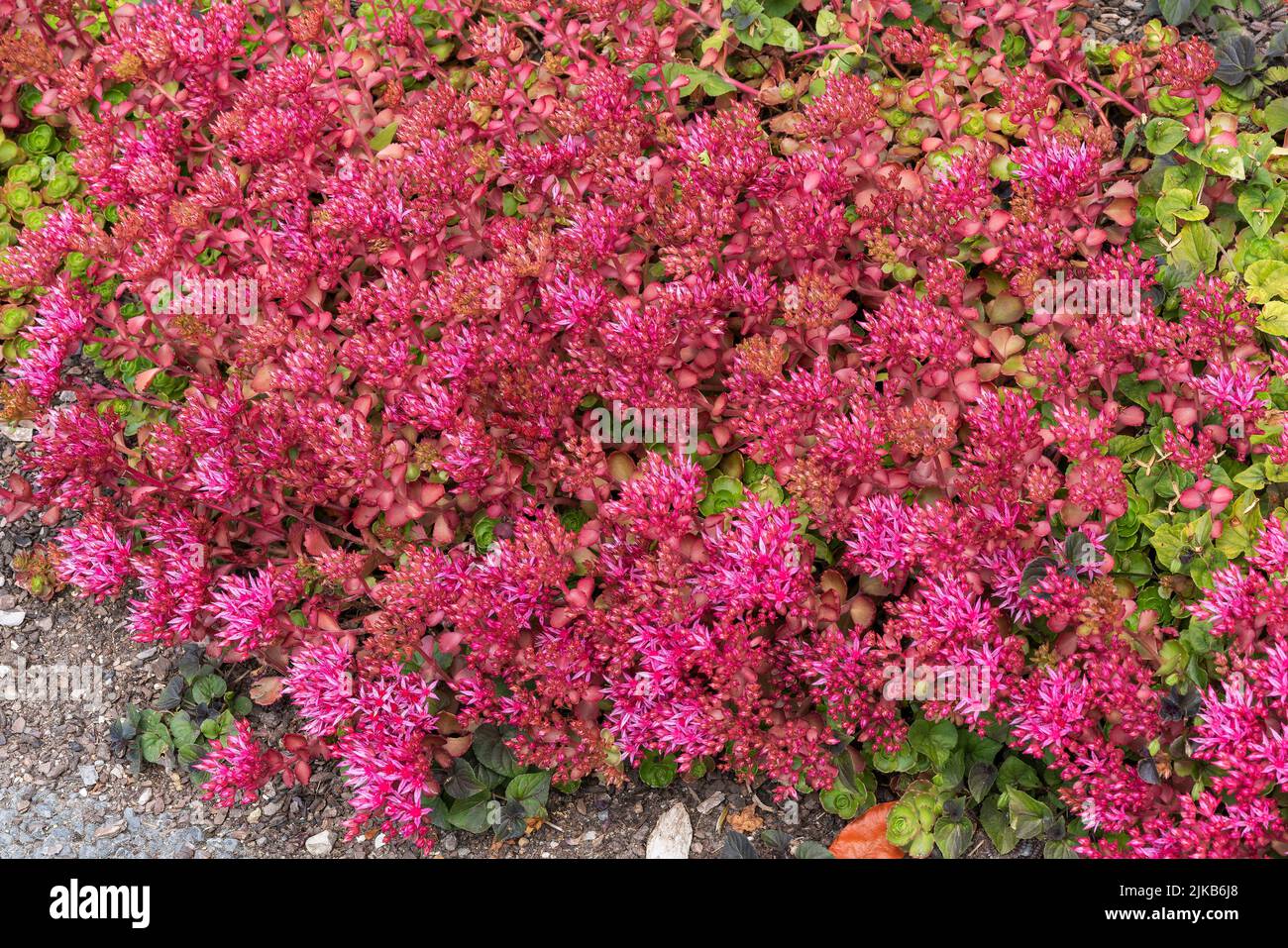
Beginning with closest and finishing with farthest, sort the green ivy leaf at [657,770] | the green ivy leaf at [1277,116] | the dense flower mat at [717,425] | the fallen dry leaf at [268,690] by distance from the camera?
the dense flower mat at [717,425]
the green ivy leaf at [657,770]
the fallen dry leaf at [268,690]
the green ivy leaf at [1277,116]

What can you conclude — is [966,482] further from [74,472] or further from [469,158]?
[74,472]

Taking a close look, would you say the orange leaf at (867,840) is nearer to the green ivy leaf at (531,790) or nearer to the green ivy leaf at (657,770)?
the green ivy leaf at (657,770)

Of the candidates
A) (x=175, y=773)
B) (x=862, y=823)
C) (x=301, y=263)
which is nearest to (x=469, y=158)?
(x=301, y=263)

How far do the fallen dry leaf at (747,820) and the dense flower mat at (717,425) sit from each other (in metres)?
0.18

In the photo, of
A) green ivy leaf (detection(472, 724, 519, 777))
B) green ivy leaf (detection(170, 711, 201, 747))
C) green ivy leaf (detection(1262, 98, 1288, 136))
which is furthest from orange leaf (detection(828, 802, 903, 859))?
green ivy leaf (detection(1262, 98, 1288, 136))

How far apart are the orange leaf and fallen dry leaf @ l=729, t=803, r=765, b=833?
200 mm

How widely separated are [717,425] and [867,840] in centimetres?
116

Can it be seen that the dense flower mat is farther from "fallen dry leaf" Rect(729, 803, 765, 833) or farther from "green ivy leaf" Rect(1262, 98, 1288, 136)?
"fallen dry leaf" Rect(729, 803, 765, 833)

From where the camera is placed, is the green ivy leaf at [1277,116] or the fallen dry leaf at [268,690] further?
the green ivy leaf at [1277,116]

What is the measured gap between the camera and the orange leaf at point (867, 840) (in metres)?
2.79

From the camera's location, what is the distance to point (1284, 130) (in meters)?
3.24

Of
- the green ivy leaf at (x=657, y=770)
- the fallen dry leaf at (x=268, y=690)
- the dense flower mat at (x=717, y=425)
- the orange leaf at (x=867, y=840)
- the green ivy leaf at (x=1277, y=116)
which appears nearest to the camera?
the dense flower mat at (x=717, y=425)

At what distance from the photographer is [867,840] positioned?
2822mm

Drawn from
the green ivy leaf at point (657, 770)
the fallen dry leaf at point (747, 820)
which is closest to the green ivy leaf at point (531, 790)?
the green ivy leaf at point (657, 770)
